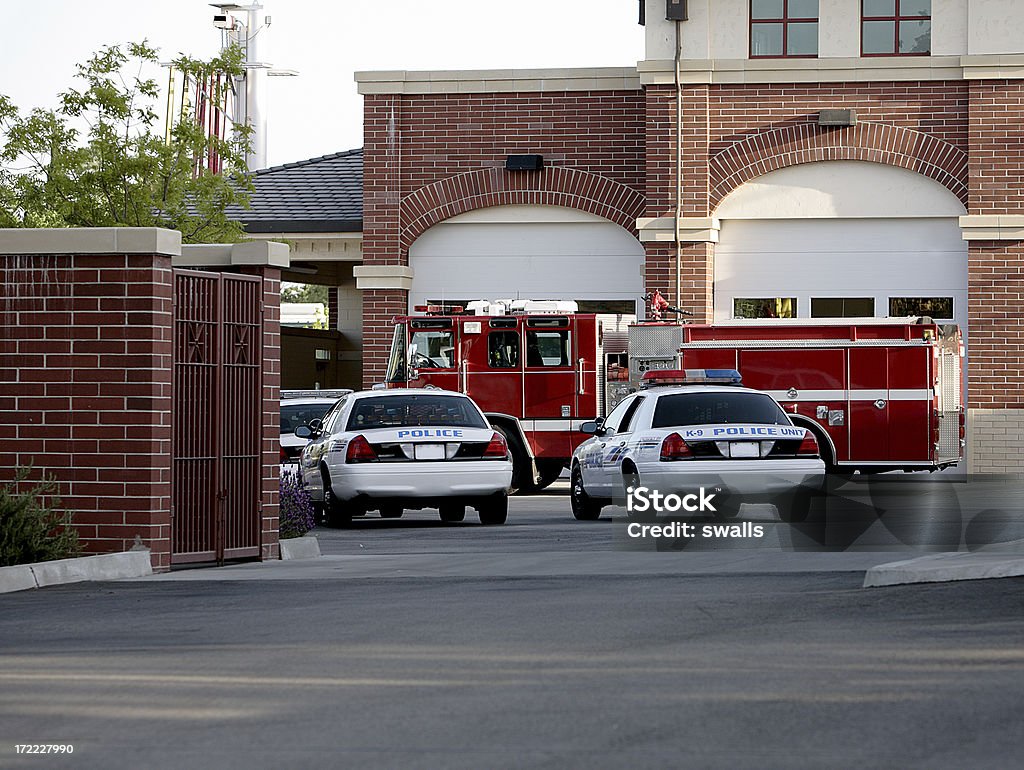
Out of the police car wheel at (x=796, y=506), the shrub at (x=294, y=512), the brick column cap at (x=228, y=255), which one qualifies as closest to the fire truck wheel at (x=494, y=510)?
the police car wheel at (x=796, y=506)

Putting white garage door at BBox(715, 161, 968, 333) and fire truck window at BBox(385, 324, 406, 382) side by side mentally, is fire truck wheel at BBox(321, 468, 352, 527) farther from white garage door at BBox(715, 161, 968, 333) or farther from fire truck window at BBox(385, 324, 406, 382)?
white garage door at BBox(715, 161, 968, 333)

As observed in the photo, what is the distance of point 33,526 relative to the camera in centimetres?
1255

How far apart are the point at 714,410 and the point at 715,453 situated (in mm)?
651

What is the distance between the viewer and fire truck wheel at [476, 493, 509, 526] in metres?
19.5

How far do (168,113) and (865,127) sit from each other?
58.5ft

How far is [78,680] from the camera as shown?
8188 millimetres

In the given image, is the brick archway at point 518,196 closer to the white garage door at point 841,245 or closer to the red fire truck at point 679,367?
the white garage door at point 841,245

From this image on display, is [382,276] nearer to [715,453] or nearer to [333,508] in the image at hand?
Result: [333,508]

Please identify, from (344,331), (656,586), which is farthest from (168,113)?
(656,586)

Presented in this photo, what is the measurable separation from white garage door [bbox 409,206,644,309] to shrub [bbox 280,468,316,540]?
46.9ft

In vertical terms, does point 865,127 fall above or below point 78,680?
above

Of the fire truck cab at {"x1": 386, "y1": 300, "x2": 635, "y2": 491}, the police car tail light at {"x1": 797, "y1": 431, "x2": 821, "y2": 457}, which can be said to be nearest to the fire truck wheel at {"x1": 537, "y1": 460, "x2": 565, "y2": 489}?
the fire truck cab at {"x1": 386, "y1": 300, "x2": 635, "y2": 491}

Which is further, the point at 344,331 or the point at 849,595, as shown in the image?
the point at 344,331

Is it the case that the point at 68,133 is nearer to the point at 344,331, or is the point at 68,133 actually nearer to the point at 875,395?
the point at 875,395
